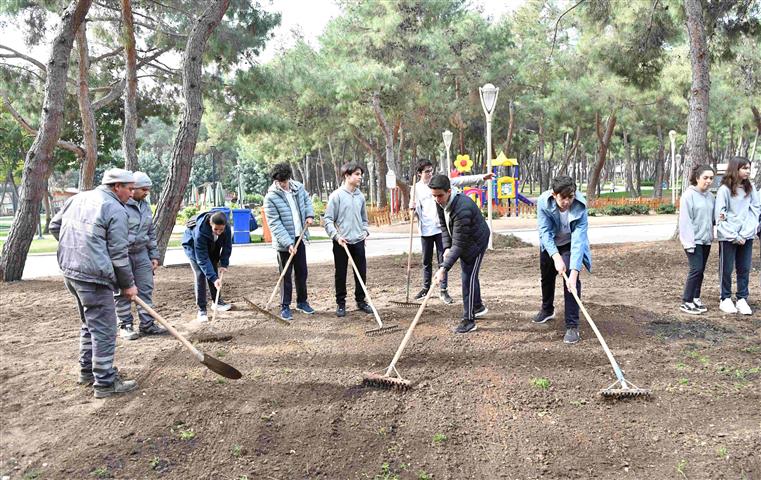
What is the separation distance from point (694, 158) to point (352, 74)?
1263cm

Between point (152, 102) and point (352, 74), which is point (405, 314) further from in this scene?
point (352, 74)

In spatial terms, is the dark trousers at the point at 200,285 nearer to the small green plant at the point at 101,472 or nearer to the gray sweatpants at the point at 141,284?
the gray sweatpants at the point at 141,284

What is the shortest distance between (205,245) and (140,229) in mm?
665

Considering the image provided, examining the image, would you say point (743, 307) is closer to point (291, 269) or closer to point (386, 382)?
point (386, 382)

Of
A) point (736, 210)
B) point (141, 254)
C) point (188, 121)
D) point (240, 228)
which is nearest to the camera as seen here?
point (141, 254)

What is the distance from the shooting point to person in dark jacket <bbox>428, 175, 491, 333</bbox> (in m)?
5.25

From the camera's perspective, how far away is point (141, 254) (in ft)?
19.1

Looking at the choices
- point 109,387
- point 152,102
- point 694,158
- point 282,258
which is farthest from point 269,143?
point 109,387

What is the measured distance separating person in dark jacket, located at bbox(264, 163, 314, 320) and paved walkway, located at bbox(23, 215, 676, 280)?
476 centimetres

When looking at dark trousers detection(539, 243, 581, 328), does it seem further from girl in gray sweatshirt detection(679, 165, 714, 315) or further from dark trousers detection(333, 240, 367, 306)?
dark trousers detection(333, 240, 367, 306)

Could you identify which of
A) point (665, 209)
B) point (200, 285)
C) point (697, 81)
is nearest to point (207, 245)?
point (200, 285)

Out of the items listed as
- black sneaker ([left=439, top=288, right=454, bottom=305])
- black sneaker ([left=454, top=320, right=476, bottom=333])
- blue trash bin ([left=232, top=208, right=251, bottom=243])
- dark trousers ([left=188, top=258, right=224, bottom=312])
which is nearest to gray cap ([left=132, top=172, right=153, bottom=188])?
→ dark trousers ([left=188, top=258, right=224, bottom=312])

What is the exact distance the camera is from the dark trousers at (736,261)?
239 inches

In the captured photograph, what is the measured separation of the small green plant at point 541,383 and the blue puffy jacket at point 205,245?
3252 millimetres
